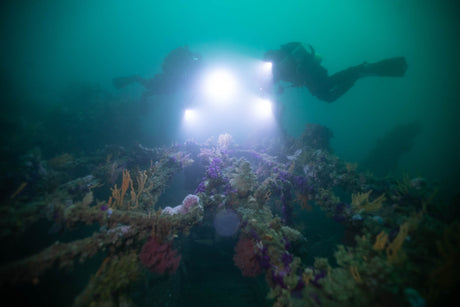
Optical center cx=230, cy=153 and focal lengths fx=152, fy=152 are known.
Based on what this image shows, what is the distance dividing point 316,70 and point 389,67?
5213 millimetres

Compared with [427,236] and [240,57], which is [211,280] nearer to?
[427,236]

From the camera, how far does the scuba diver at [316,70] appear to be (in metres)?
11.7

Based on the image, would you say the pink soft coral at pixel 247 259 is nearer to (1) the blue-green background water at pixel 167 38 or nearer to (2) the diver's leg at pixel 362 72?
(2) the diver's leg at pixel 362 72

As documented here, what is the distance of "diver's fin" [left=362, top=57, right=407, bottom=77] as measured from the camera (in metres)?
11.4

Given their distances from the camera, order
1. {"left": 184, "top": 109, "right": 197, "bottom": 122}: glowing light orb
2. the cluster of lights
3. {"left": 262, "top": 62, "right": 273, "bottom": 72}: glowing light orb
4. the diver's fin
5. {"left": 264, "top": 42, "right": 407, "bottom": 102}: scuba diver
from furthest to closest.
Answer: {"left": 184, "top": 109, "right": 197, "bottom": 122}: glowing light orb → the cluster of lights → {"left": 262, "top": 62, "right": 273, "bottom": 72}: glowing light orb → {"left": 264, "top": 42, "right": 407, "bottom": 102}: scuba diver → the diver's fin

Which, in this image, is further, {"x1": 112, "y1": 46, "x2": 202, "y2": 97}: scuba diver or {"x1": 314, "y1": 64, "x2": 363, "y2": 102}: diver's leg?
{"x1": 112, "y1": 46, "x2": 202, "y2": 97}: scuba diver

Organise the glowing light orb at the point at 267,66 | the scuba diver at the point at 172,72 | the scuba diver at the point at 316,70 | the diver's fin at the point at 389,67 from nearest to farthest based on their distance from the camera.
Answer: the diver's fin at the point at 389,67
the scuba diver at the point at 316,70
the glowing light orb at the point at 267,66
the scuba diver at the point at 172,72

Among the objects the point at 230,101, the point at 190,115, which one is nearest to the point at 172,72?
the point at 190,115

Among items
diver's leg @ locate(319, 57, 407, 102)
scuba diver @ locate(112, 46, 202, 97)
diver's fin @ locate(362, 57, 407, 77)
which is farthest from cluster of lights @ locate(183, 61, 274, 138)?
diver's fin @ locate(362, 57, 407, 77)

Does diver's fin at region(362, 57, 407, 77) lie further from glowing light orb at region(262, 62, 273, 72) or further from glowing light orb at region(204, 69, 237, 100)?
glowing light orb at region(204, 69, 237, 100)

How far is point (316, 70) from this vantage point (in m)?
12.4

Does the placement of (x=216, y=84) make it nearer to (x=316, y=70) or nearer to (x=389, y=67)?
(x=316, y=70)

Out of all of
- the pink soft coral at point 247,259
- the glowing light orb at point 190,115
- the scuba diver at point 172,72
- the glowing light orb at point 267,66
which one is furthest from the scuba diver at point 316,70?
the pink soft coral at point 247,259

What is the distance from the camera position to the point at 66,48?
44406 millimetres
